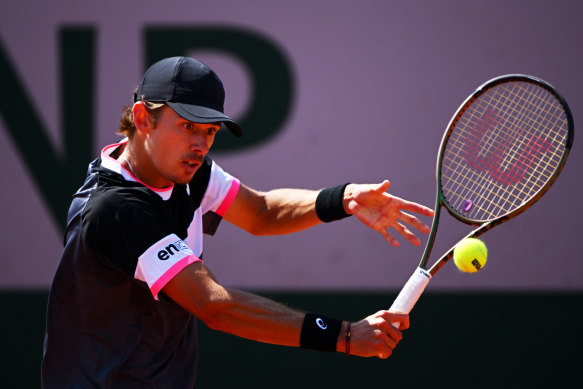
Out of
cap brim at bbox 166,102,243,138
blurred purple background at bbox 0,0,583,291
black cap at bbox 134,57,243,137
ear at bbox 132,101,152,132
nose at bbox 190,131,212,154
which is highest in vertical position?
black cap at bbox 134,57,243,137

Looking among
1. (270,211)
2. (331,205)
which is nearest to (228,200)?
(270,211)

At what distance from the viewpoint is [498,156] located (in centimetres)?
329

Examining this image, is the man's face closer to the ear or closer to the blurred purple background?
the ear

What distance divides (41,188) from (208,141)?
2.92 m

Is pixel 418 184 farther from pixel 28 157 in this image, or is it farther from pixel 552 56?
pixel 28 157

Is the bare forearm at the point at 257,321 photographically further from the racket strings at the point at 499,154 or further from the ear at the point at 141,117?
the racket strings at the point at 499,154

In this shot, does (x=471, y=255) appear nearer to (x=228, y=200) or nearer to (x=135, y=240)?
(x=228, y=200)

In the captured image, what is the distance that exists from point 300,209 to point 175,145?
731 millimetres

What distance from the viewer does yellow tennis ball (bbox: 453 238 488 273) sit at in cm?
276

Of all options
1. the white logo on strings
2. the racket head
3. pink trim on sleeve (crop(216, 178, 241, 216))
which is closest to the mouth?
pink trim on sleeve (crop(216, 178, 241, 216))

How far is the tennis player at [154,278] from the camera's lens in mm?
2414

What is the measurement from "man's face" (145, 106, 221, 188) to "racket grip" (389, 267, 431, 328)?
814 millimetres

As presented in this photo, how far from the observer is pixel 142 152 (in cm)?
264

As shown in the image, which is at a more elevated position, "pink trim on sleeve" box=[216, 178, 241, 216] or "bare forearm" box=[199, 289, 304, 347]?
"pink trim on sleeve" box=[216, 178, 241, 216]
